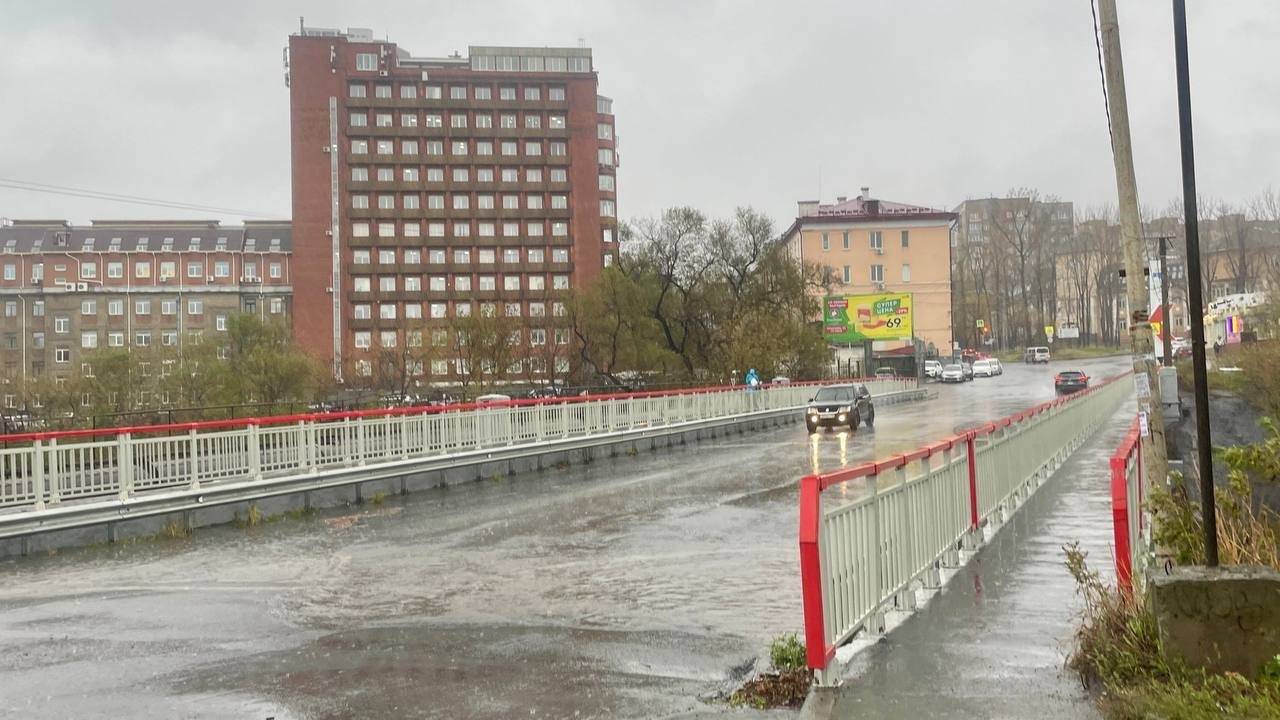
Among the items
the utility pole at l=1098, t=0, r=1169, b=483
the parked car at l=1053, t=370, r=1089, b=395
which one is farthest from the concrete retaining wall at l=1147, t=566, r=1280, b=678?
the parked car at l=1053, t=370, r=1089, b=395

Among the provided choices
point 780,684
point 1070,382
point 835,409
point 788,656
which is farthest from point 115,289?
point 780,684

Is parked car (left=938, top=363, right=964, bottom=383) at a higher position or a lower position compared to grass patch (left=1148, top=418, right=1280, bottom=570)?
higher

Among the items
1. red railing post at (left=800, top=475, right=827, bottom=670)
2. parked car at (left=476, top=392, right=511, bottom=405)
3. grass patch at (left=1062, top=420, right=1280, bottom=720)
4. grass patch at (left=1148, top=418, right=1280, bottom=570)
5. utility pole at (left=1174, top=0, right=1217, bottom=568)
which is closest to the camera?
grass patch at (left=1062, top=420, right=1280, bottom=720)

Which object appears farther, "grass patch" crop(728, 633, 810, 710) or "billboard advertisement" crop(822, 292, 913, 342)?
"billboard advertisement" crop(822, 292, 913, 342)

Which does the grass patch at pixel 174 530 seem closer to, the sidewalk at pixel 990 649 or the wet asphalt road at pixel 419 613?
the wet asphalt road at pixel 419 613

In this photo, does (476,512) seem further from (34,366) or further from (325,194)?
(34,366)

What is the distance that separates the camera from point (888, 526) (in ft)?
25.4

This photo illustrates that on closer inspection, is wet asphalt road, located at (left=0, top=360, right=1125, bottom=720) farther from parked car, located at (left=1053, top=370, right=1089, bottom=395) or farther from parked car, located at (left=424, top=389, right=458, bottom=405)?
parked car, located at (left=1053, top=370, right=1089, bottom=395)

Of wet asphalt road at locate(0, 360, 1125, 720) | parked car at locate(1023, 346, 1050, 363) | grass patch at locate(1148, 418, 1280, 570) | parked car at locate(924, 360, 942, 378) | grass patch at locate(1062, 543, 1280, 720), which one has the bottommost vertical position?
wet asphalt road at locate(0, 360, 1125, 720)

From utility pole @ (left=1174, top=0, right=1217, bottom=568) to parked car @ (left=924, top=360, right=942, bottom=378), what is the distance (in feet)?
286

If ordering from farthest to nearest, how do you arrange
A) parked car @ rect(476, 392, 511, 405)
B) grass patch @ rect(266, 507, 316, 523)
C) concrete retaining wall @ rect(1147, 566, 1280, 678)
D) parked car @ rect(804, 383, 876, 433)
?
parked car @ rect(804, 383, 876, 433) → parked car @ rect(476, 392, 511, 405) → grass patch @ rect(266, 507, 316, 523) → concrete retaining wall @ rect(1147, 566, 1280, 678)

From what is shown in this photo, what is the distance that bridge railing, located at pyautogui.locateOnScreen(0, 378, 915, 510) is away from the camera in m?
14.6

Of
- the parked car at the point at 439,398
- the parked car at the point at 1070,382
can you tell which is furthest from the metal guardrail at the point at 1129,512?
the parked car at the point at 1070,382

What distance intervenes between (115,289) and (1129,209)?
4675 inches
